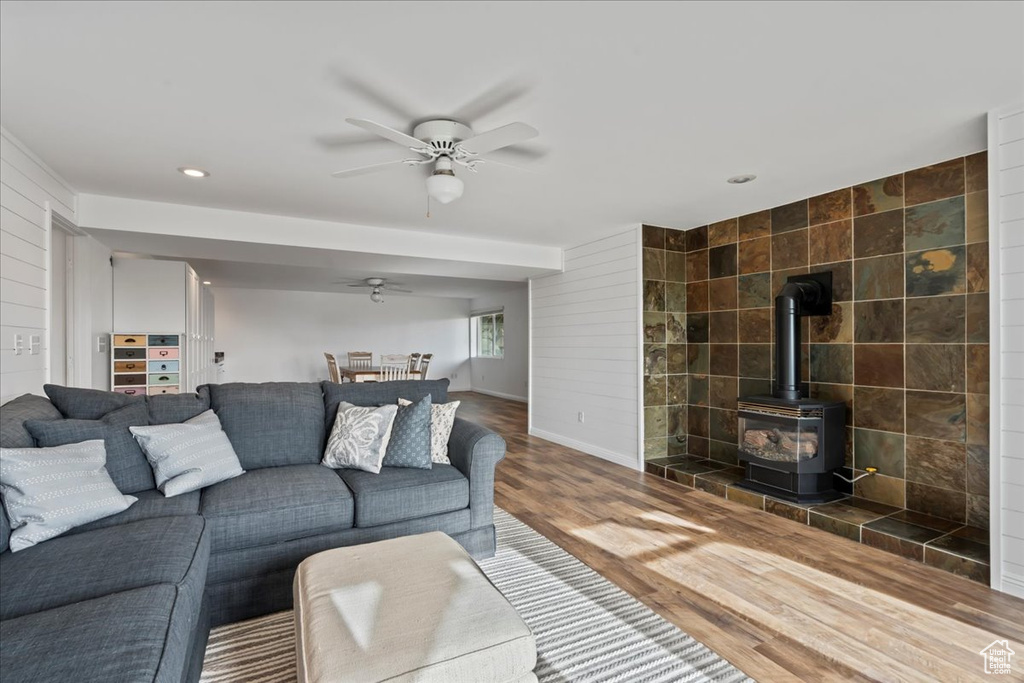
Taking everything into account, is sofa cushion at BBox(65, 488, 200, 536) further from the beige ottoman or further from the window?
the window

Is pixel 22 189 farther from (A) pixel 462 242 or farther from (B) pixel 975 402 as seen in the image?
(B) pixel 975 402

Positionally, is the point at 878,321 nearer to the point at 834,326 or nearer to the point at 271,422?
the point at 834,326

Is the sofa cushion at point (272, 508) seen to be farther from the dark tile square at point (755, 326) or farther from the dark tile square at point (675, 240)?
the dark tile square at point (675, 240)

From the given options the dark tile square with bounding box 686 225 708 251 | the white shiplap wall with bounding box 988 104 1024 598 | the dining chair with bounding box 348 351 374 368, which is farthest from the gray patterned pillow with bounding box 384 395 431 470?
the dining chair with bounding box 348 351 374 368

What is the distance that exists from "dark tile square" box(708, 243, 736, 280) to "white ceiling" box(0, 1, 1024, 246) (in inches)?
41.5

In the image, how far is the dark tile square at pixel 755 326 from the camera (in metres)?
4.14

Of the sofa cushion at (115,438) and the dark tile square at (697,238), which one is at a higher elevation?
the dark tile square at (697,238)

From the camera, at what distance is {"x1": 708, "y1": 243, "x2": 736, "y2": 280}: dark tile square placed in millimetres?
4457

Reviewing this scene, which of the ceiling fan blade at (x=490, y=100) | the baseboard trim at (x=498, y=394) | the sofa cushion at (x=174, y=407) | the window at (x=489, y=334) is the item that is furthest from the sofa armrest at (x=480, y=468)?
the window at (x=489, y=334)

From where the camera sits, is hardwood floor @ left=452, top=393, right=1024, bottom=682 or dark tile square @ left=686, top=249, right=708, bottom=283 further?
dark tile square @ left=686, top=249, right=708, bottom=283

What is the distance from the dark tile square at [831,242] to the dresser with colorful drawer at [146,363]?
6.11 metres

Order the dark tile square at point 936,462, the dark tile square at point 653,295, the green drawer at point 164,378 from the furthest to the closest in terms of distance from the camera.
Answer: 1. the green drawer at point 164,378
2. the dark tile square at point 653,295
3. the dark tile square at point 936,462

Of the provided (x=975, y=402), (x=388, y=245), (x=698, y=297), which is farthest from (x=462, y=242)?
(x=975, y=402)

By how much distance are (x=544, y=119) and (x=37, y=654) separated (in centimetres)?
259
